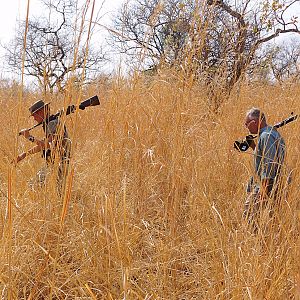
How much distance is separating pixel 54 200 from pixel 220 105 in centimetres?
149

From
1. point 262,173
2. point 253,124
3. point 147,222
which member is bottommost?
point 147,222

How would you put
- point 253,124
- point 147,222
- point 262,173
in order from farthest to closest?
point 253,124, point 147,222, point 262,173

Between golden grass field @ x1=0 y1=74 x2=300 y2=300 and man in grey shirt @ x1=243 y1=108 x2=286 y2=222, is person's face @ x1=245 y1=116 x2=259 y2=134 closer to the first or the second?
man in grey shirt @ x1=243 y1=108 x2=286 y2=222

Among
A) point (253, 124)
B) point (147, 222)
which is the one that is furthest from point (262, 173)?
point (253, 124)

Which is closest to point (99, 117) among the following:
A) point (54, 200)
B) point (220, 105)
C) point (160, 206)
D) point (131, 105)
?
point (220, 105)

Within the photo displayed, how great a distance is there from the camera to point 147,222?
5.42 feet

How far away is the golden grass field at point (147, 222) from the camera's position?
120cm

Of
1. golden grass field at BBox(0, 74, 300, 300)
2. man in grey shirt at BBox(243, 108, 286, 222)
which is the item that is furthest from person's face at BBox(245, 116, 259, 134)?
golden grass field at BBox(0, 74, 300, 300)

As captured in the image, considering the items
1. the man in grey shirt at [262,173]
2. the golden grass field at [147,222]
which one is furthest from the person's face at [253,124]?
the golden grass field at [147,222]

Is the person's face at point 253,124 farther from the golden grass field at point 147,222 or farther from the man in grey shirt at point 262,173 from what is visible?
the golden grass field at point 147,222

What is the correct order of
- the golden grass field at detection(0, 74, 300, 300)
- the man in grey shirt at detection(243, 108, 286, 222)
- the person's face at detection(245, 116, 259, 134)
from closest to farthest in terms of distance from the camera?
the golden grass field at detection(0, 74, 300, 300) < the man in grey shirt at detection(243, 108, 286, 222) < the person's face at detection(245, 116, 259, 134)

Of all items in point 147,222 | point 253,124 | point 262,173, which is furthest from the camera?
point 253,124

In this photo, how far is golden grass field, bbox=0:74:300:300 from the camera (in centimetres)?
120

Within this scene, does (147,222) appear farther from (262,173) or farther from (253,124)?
(253,124)
